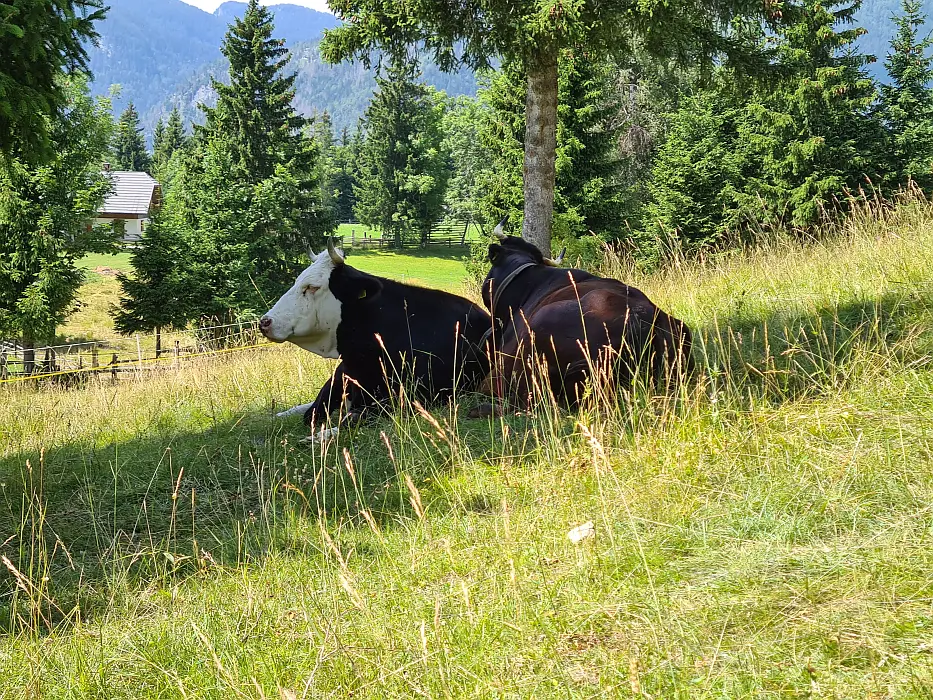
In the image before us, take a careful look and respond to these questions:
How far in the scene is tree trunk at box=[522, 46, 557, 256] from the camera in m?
12.0

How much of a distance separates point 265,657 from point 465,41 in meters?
11.5

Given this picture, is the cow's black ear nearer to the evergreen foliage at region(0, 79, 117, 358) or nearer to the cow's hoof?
the cow's hoof

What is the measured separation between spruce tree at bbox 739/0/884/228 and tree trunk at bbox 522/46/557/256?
1805cm

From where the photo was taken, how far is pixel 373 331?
22.5 ft

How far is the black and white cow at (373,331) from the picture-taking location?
669cm

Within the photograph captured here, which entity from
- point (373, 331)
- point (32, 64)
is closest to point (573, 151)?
point (373, 331)

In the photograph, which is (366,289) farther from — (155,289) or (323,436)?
(155,289)

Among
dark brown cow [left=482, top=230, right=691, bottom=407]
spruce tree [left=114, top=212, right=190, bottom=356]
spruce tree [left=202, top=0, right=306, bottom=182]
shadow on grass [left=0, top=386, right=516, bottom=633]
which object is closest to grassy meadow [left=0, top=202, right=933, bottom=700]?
shadow on grass [left=0, top=386, right=516, bottom=633]

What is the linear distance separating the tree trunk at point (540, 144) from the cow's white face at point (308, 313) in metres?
5.73

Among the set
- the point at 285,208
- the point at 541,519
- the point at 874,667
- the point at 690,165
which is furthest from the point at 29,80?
the point at 285,208

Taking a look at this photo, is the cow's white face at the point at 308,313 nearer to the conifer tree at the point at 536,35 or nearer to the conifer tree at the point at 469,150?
the conifer tree at the point at 536,35

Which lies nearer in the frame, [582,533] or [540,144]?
[582,533]

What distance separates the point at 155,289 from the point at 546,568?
30.8 m

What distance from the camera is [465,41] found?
1255 centimetres
